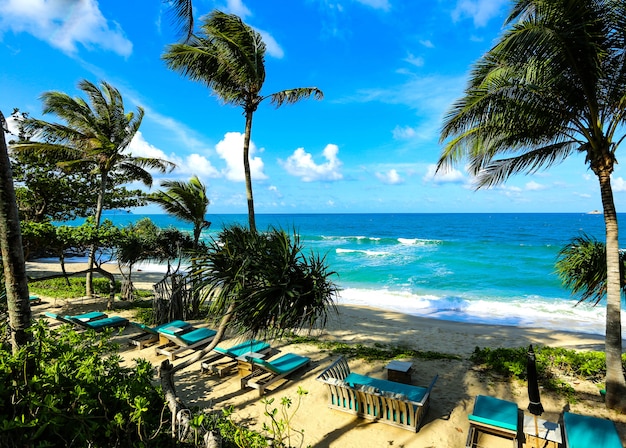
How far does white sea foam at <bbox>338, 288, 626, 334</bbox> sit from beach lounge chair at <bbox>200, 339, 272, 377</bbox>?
805cm

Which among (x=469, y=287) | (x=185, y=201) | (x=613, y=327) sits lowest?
(x=469, y=287)

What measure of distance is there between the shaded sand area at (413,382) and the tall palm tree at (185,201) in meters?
3.98

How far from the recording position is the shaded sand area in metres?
4.94

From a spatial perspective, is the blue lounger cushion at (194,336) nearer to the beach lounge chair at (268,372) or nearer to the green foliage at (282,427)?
the beach lounge chair at (268,372)

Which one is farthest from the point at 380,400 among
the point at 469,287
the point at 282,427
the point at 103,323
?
the point at 469,287

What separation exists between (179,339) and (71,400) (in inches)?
247

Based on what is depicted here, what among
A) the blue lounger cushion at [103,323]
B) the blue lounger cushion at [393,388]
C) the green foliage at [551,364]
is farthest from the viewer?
the blue lounger cushion at [103,323]

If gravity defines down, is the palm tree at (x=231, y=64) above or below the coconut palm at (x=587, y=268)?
above

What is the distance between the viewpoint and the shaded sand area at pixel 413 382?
4.94 meters

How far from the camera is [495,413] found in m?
4.69

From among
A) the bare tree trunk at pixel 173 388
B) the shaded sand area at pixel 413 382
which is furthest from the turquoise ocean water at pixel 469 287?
the shaded sand area at pixel 413 382

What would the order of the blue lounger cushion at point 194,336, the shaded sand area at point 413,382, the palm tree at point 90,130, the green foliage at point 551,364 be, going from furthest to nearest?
the palm tree at point 90,130 < the blue lounger cushion at point 194,336 < the green foliage at point 551,364 < the shaded sand area at point 413,382

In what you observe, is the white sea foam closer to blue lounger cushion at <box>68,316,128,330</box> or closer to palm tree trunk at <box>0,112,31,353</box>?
blue lounger cushion at <box>68,316,128,330</box>

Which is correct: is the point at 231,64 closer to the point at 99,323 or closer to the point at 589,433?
the point at 99,323
